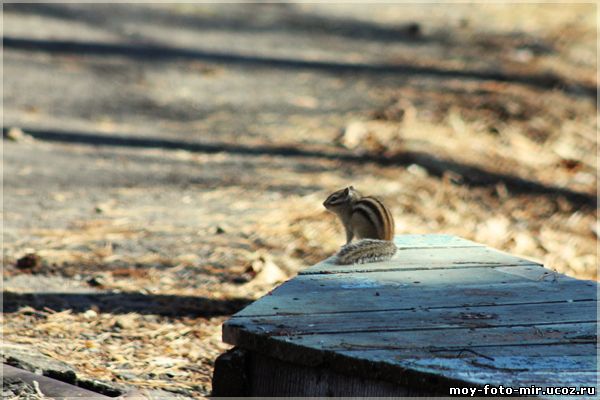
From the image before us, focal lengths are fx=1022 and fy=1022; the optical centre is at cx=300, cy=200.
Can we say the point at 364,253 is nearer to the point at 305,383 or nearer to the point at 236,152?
the point at 305,383

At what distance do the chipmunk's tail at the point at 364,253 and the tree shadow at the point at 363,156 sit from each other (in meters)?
3.81

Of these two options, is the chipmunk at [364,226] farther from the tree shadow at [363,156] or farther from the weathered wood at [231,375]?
the tree shadow at [363,156]

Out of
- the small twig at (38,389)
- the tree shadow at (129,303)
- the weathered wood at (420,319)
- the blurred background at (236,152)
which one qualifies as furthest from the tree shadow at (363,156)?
the small twig at (38,389)

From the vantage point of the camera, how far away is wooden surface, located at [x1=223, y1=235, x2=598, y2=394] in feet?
9.66

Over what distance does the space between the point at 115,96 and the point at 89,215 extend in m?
3.41

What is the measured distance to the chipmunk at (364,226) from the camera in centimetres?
397

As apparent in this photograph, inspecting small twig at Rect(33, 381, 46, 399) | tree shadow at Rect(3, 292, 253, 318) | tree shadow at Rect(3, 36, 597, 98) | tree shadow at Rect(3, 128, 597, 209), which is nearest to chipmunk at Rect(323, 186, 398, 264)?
tree shadow at Rect(3, 292, 253, 318)

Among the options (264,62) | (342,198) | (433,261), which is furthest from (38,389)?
(264,62)

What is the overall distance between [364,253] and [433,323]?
0.72m

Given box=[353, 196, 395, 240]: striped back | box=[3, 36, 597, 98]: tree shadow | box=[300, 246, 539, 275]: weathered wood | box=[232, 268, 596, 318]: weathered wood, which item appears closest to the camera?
box=[232, 268, 596, 318]: weathered wood

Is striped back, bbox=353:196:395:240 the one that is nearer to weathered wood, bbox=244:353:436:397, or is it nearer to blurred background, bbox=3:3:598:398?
blurred background, bbox=3:3:598:398

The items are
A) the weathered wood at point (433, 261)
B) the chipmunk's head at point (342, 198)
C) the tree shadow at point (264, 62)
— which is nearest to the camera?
the weathered wood at point (433, 261)

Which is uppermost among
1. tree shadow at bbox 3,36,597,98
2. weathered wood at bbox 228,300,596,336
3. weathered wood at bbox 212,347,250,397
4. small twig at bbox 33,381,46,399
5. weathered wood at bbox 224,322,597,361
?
tree shadow at bbox 3,36,597,98

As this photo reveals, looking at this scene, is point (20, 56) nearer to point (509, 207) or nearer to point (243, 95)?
point (243, 95)
